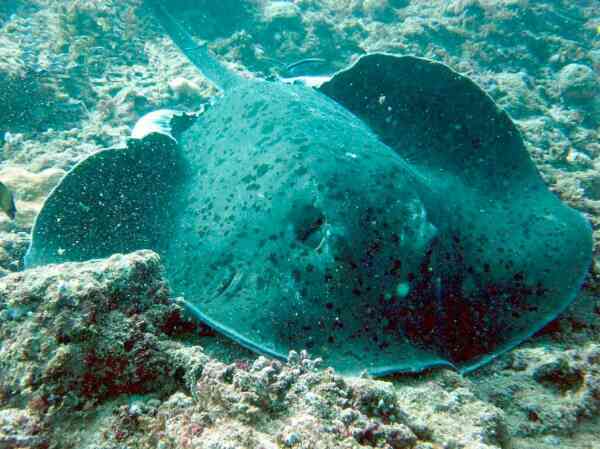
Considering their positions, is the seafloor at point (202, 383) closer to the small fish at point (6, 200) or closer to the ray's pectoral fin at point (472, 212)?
the ray's pectoral fin at point (472, 212)

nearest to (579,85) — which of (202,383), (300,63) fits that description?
(300,63)

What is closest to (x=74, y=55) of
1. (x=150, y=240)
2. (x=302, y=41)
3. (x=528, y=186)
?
(x=302, y=41)

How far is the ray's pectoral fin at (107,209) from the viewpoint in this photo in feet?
11.1

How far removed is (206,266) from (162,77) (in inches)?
292

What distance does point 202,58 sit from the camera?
6.66 m

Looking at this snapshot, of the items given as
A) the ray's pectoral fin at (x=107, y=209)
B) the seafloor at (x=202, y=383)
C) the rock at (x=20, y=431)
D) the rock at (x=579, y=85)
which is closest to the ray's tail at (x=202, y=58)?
the ray's pectoral fin at (x=107, y=209)

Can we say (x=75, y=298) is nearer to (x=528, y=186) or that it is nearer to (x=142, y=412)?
(x=142, y=412)

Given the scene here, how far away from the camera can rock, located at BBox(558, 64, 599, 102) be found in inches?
360

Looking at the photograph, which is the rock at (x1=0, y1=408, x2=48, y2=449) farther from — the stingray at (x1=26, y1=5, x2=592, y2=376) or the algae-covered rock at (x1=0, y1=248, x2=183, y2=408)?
the stingray at (x1=26, y1=5, x2=592, y2=376)

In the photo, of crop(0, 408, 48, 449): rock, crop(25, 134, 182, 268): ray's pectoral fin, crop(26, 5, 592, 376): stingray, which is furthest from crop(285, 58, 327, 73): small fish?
crop(0, 408, 48, 449): rock

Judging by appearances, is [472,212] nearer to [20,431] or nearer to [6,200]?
[20,431]

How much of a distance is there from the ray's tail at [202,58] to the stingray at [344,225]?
58.9 inches

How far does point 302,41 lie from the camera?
32.2 feet

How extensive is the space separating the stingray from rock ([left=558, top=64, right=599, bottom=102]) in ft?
22.4
